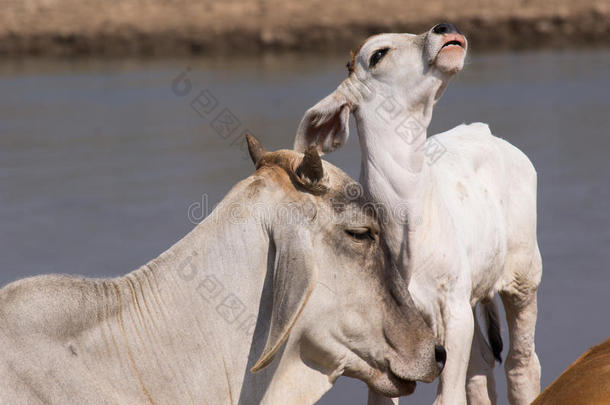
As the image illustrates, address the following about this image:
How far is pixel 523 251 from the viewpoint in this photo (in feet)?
17.4

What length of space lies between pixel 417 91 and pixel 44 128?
9.67 m

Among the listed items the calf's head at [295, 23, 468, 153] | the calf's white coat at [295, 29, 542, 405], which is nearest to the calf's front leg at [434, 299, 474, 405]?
the calf's white coat at [295, 29, 542, 405]

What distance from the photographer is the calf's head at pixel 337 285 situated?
3.34 m

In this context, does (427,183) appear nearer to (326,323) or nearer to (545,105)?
(326,323)

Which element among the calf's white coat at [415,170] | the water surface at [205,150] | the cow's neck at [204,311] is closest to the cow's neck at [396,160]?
the calf's white coat at [415,170]

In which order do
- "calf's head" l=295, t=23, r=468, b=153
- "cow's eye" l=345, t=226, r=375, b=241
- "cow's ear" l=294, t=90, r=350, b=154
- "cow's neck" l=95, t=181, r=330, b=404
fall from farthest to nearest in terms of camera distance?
"cow's ear" l=294, t=90, r=350, b=154
"calf's head" l=295, t=23, r=468, b=153
"cow's eye" l=345, t=226, r=375, b=241
"cow's neck" l=95, t=181, r=330, b=404

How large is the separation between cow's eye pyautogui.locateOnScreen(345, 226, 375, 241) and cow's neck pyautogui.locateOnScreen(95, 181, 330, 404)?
0.95 ft

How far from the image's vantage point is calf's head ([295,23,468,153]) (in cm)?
430

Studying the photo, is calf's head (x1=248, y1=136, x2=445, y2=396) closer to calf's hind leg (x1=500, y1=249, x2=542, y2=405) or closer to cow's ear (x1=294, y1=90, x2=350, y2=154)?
cow's ear (x1=294, y1=90, x2=350, y2=154)

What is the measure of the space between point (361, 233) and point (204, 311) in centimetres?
59

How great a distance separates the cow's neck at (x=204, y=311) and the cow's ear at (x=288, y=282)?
8 cm

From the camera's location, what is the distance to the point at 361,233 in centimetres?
348

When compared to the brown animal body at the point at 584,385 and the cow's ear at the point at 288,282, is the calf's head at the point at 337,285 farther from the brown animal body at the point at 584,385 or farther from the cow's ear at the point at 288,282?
the brown animal body at the point at 584,385

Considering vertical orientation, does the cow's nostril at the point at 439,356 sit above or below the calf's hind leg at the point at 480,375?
below
